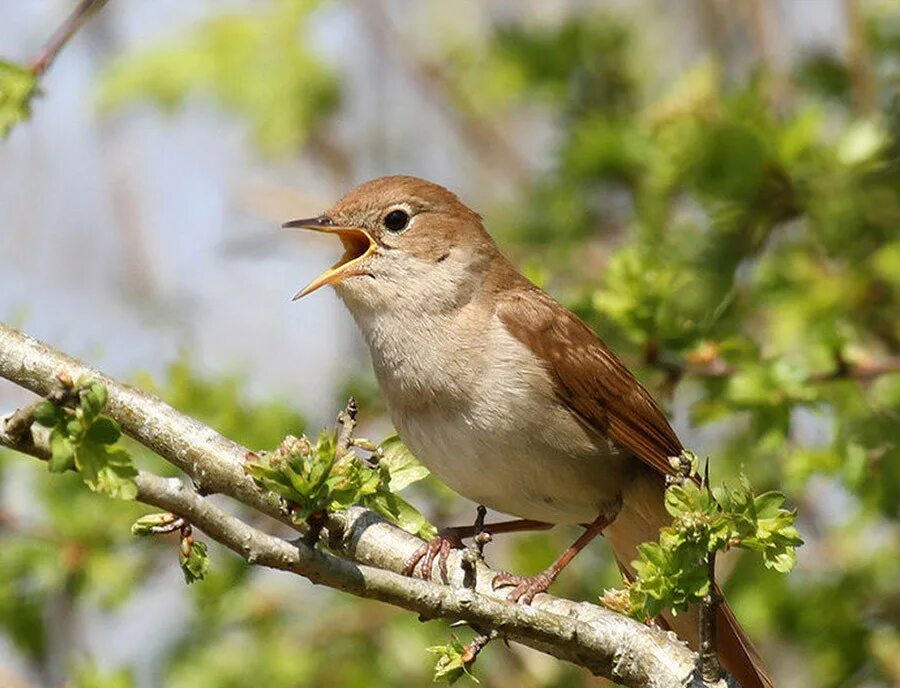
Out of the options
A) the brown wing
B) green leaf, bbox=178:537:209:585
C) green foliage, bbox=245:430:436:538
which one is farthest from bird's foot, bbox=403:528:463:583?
the brown wing

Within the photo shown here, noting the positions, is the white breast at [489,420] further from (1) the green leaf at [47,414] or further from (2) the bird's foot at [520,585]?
(1) the green leaf at [47,414]

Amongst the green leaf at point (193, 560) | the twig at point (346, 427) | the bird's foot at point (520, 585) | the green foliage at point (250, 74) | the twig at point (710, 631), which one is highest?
the green foliage at point (250, 74)

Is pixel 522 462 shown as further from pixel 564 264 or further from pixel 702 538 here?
pixel 564 264

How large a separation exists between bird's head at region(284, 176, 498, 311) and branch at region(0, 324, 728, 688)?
105cm

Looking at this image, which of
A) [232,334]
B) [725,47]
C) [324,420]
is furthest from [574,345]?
[232,334]

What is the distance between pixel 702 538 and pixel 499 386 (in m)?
1.15

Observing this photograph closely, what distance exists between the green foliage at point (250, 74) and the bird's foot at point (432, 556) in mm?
2934

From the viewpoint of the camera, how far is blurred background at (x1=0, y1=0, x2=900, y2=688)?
423 centimetres

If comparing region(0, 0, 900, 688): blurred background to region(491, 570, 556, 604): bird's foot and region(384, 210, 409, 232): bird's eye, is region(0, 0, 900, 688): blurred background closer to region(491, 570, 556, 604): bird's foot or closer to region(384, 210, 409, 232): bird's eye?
region(384, 210, 409, 232): bird's eye

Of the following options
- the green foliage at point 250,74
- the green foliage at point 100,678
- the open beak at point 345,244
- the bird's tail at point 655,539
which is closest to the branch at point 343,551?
the bird's tail at point 655,539

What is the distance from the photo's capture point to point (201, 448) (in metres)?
2.83

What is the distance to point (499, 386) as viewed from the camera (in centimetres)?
362

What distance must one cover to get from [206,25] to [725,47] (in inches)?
95.9

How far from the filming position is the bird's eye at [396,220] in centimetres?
416
